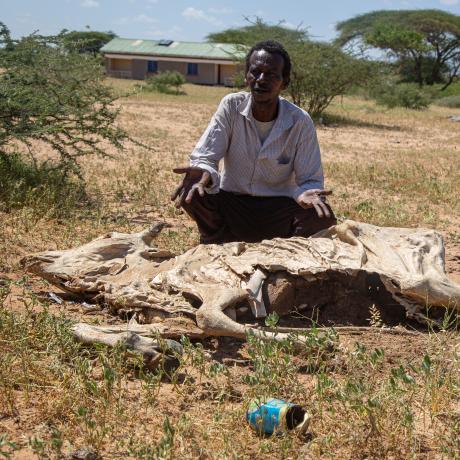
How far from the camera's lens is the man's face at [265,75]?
4125 millimetres

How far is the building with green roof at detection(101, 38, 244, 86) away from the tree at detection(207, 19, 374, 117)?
816 inches

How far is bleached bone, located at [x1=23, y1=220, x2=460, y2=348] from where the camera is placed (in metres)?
3.36

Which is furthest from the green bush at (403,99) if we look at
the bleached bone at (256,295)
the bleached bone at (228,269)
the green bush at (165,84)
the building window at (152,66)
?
the bleached bone at (256,295)

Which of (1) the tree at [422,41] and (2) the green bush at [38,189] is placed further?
(1) the tree at [422,41]

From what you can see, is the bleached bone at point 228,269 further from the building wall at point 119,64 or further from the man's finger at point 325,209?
the building wall at point 119,64

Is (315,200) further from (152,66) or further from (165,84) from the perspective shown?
(152,66)

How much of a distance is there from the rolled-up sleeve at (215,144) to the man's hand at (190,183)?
72 millimetres

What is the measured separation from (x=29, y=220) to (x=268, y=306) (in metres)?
2.46

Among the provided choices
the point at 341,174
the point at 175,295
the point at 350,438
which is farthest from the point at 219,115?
the point at 341,174

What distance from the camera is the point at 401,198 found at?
296 inches

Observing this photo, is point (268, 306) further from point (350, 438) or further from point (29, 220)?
point (29, 220)

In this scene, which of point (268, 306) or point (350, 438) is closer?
point (350, 438)

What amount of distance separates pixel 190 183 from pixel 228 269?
869 millimetres

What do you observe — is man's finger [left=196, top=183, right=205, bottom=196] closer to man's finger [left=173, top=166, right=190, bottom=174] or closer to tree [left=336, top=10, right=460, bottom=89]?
man's finger [left=173, top=166, right=190, bottom=174]
